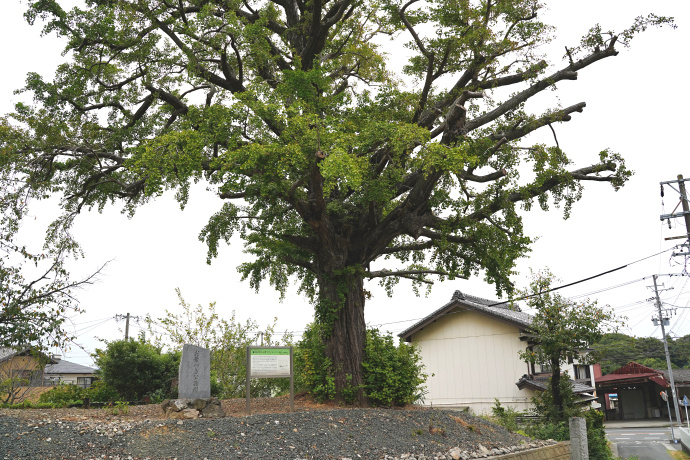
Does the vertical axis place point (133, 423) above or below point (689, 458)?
above

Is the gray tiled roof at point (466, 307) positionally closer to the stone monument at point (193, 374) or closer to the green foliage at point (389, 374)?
the green foliage at point (389, 374)

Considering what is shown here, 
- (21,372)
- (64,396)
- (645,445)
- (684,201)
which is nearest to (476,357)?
(645,445)

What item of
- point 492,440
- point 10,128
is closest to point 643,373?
point 492,440

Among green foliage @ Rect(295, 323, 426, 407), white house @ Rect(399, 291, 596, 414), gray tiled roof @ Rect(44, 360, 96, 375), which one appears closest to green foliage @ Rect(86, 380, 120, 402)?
green foliage @ Rect(295, 323, 426, 407)

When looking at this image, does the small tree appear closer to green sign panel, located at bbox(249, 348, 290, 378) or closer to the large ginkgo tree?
the large ginkgo tree

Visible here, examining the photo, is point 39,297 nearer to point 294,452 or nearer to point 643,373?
point 294,452

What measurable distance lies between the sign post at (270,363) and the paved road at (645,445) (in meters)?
17.0

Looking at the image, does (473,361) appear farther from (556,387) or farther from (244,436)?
(244,436)

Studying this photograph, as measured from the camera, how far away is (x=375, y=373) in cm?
1405

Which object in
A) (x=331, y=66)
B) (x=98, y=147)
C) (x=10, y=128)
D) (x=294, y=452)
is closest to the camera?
(x=294, y=452)

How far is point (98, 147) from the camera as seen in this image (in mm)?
14711

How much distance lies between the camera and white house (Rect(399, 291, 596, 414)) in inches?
946

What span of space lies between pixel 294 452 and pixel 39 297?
502 cm

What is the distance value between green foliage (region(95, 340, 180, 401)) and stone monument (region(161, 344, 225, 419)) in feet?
26.3
